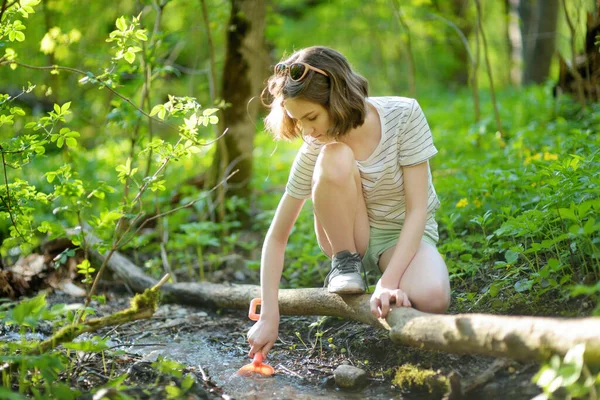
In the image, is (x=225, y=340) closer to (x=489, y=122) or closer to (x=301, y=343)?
(x=301, y=343)

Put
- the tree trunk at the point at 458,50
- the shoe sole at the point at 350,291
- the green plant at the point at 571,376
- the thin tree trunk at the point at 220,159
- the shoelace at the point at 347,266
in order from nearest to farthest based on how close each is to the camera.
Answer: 1. the green plant at the point at 571,376
2. the shoe sole at the point at 350,291
3. the shoelace at the point at 347,266
4. the thin tree trunk at the point at 220,159
5. the tree trunk at the point at 458,50

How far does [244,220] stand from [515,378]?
3.33m

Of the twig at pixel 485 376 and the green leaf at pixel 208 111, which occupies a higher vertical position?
the green leaf at pixel 208 111

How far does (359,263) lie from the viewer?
2.74m

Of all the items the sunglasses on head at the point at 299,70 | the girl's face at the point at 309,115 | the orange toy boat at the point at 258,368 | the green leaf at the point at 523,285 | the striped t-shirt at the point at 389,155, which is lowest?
the orange toy boat at the point at 258,368

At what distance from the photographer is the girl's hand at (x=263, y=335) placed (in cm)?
257

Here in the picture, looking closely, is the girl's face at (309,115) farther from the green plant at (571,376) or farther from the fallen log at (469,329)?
the green plant at (571,376)

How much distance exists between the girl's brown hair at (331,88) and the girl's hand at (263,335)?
844 mm

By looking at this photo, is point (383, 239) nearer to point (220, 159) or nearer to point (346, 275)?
point (346, 275)

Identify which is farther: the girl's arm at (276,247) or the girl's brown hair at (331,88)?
the girl's arm at (276,247)

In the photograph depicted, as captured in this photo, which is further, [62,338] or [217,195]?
[217,195]

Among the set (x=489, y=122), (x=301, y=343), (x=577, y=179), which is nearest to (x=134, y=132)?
(x=301, y=343)

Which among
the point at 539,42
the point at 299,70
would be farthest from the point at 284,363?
the point at 539,42

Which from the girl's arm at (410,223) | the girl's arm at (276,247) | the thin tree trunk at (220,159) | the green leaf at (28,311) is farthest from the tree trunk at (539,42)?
the green leaf at (28,311)
